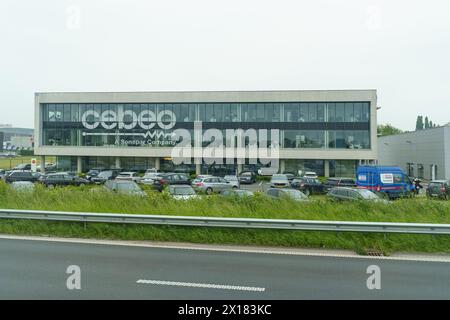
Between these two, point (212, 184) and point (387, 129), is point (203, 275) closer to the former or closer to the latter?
point (212, 184)

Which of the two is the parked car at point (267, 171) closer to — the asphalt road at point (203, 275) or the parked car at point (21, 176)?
the parked car at point (21, 176)

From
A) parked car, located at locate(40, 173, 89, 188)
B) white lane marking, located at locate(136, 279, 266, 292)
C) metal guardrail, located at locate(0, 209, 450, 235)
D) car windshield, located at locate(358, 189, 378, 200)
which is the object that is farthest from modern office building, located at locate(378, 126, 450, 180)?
white lane marking, located at locate(136, 279, 266, 292)

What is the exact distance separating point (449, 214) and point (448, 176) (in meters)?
37.9

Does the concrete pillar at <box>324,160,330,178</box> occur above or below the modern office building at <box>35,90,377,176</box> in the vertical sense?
below

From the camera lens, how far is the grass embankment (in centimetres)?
808

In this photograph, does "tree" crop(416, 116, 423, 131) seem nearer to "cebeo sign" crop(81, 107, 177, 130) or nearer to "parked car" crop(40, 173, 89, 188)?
"cebeo sign" crop(81, 107, 177, 130)

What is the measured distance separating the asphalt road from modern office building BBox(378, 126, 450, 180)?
1647 inches

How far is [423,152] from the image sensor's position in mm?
48875

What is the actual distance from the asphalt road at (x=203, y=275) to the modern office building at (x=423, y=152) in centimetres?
4182

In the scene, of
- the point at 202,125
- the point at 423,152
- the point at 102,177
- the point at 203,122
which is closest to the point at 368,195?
the point at 102,177

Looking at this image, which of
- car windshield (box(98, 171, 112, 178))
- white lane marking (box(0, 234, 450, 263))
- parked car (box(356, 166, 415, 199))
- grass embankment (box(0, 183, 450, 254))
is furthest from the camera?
car windshield (box(98, 171, 112, 178))

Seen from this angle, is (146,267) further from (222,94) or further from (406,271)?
(222,94)

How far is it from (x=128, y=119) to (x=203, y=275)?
146ft

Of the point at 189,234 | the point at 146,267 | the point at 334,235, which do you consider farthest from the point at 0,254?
the point at 334,235
